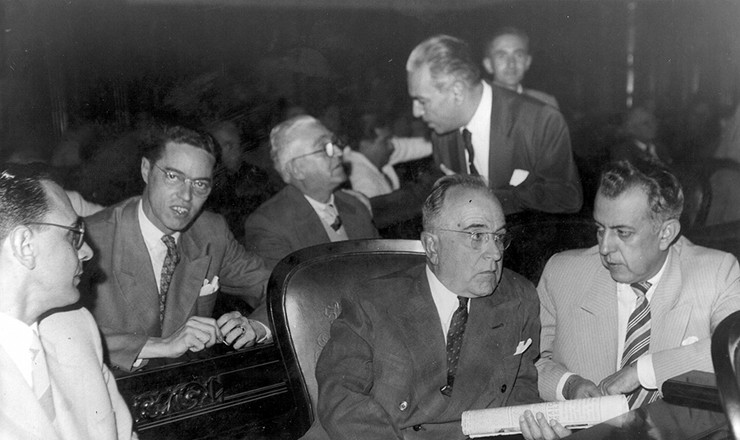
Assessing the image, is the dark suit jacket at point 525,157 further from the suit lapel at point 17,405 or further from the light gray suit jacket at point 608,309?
the suit lapel at point 17,405

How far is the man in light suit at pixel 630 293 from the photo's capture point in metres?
2.28

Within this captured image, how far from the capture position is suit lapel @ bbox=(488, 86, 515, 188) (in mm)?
3885

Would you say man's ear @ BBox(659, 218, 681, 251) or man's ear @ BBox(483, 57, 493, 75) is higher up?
man's ear @ BBox(483, 57, 493, 75)

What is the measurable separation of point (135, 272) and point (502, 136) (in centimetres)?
204

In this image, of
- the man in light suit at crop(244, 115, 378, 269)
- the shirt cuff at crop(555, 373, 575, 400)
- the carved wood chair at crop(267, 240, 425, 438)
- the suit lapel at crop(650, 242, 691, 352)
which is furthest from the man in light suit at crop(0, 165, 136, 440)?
the suit lapel at crop(650, 242, 691, 352)

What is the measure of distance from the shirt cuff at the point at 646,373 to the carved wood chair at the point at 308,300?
81 cm

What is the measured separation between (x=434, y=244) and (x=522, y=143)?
1.82 m

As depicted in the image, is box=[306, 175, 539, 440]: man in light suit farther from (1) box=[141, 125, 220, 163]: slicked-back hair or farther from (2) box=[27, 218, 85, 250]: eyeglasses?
(1) box=[141, 125, 220, 163]: slicked-back hair

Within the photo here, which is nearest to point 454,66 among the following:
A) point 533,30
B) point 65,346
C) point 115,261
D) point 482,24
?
point 482,24

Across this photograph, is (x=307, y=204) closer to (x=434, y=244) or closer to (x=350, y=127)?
(x=350, y=127)

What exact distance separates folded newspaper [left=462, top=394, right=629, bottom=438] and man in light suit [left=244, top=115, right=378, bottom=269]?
1.53m

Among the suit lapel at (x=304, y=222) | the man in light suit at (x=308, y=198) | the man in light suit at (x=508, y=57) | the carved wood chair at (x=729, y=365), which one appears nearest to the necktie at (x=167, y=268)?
the man in light suit at (x=308, y=198)

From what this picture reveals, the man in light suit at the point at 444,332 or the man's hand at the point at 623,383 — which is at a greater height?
the man in light suit at the point at 444,332

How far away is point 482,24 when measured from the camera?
4.11 meters
